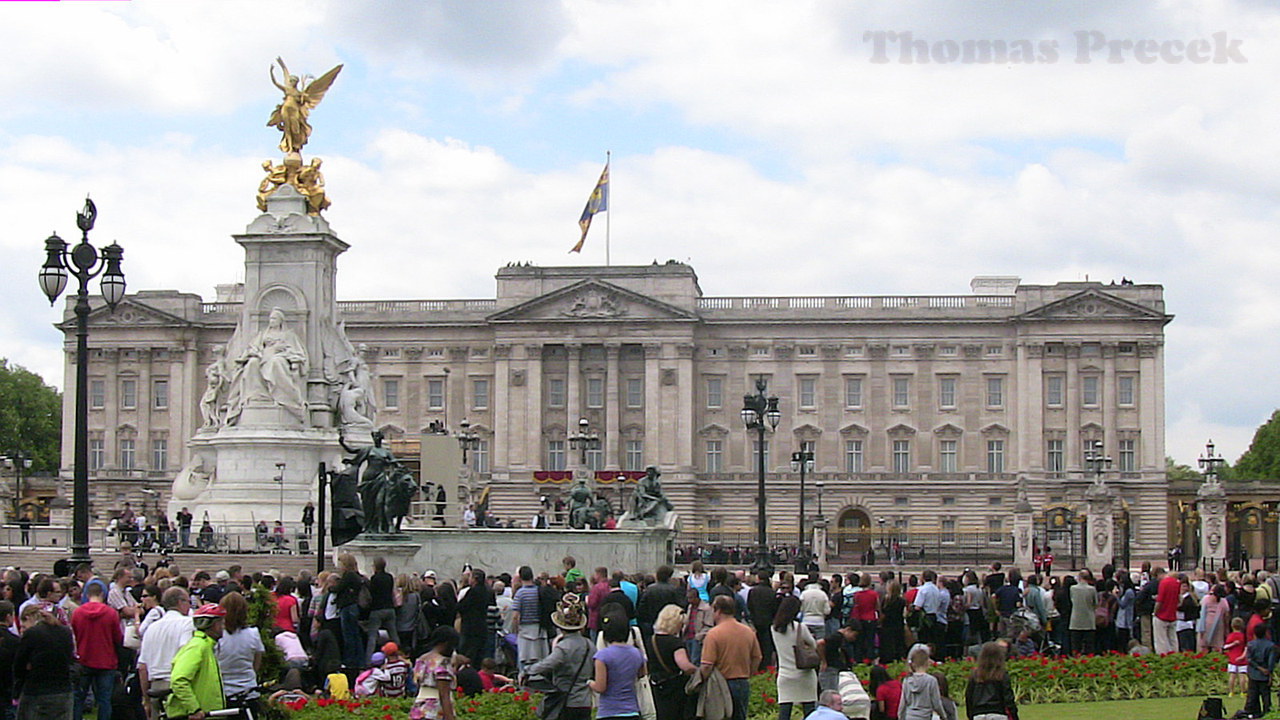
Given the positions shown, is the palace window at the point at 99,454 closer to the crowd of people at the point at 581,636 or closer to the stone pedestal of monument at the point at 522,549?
the stone pedestal of monument at the point at 522,549

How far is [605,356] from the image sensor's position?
92438mm

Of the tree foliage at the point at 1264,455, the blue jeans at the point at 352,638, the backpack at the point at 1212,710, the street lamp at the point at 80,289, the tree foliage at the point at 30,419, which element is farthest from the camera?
the tree foliage at the point at 1264,455

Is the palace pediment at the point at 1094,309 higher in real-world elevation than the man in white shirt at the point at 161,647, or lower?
higher

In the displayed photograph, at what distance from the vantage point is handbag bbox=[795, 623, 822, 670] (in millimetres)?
15727

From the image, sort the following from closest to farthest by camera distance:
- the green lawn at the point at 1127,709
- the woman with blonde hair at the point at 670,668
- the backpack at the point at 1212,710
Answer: the woman with blonde hair at the point at 670,668, the backpack at the point at 1212,710, the green lawn at the point at 1127,709

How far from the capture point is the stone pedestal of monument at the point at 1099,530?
65812mm

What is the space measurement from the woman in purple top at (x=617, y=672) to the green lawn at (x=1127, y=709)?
23.0ft

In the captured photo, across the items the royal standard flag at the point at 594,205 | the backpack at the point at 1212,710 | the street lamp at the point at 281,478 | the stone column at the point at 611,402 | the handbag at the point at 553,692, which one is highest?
the royal standard flag at the point at 594,205

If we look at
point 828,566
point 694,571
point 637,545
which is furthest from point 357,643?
point 828,566

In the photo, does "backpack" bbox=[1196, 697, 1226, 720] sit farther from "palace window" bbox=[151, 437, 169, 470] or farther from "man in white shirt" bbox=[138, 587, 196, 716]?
"palace window" bbox=[151, 437, 169, 470]

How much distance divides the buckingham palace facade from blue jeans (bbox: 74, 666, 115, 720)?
7263 centimetres

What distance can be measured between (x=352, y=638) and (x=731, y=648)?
621 cm

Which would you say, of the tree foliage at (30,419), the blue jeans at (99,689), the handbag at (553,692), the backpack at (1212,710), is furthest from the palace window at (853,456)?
the handbag at (553,692)

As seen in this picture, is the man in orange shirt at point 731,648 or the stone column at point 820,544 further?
the stone column at point 820,544
